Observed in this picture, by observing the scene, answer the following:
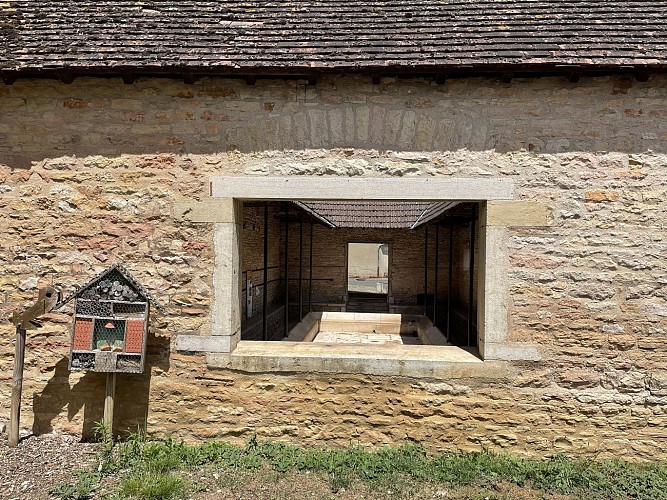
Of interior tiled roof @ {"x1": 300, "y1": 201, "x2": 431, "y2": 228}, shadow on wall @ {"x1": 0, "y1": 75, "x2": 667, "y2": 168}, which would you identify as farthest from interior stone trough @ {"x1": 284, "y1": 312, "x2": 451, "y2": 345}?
shadow on wall @ {"x1": 0, "y1": 75, "x2": 667, "y2": 168}

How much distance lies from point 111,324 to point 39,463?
1491 mm

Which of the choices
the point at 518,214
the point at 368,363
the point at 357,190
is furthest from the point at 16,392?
the point at 518,214

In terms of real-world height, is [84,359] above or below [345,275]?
below

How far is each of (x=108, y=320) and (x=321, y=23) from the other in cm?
391

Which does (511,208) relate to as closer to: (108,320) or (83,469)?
(108,320)

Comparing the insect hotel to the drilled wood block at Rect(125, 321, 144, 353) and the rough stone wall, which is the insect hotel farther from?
the rough stone wall

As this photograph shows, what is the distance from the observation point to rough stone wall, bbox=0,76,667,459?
14.5 feet

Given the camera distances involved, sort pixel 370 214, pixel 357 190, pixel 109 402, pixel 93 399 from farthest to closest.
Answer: pixel 370 214, pixel 93 399, pixel 357 190, pixel 109 402

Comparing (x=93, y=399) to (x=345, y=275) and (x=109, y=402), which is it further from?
(x=345, y=275)

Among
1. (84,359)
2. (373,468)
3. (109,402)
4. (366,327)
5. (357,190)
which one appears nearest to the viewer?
(373,468)

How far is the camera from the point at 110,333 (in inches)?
173

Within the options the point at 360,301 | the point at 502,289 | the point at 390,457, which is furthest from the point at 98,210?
the point at 360,301

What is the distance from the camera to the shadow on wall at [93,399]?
15.5ft

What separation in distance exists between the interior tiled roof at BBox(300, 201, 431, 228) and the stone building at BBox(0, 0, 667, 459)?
873 centimetres
